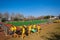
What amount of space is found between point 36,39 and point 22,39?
1777mm

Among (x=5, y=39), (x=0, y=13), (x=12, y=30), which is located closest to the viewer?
(x=5, y=39)

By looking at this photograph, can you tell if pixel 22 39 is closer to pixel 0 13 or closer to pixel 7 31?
pixel 7 31

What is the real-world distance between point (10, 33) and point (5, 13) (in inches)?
3482

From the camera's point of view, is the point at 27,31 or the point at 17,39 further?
the point at 27,31

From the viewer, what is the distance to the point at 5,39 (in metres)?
10.6

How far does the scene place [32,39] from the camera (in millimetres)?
10953

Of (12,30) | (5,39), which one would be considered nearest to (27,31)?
(12,30)

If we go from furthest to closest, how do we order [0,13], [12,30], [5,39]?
[0,13]
[12,30]
[5,39]

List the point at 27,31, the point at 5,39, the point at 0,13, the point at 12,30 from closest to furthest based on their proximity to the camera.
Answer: the point at 5,39 < the point at 12,30 < the point at 27,31 < the point at 0,13

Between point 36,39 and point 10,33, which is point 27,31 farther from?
point 36,39

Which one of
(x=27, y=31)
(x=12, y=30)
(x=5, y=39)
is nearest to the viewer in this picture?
(x=5, y=39)

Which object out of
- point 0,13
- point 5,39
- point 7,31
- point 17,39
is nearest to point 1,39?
point 5,39

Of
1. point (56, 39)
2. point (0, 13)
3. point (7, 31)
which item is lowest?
point (56, 39)

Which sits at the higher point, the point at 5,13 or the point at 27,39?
the point at 5,13
